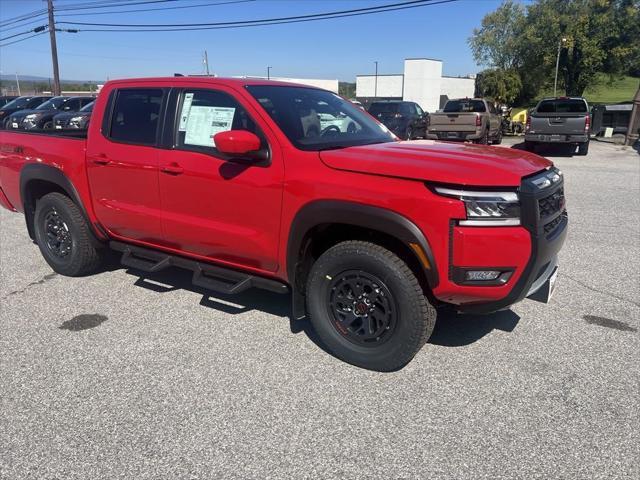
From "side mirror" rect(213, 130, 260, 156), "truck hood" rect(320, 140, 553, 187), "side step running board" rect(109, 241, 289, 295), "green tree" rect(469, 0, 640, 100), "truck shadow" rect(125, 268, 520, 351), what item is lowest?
"truck shadow" rect(125, 268, 520, 351)

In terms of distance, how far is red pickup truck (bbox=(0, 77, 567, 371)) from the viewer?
290 cm

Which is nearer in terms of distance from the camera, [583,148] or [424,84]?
[583,148]

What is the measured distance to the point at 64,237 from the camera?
5027mm

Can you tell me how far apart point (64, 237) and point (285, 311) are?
7.78 feet

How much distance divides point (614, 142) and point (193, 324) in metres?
22.8

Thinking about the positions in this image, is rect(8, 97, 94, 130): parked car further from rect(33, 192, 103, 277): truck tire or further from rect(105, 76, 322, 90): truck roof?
rect(105, 76, 322, 90): truck roof

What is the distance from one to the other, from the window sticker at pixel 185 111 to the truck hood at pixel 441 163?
4.10 feet

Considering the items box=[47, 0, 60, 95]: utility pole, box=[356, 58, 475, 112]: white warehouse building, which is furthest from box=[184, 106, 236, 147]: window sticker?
box=[356, 58, 475, 112]: white warehouse building

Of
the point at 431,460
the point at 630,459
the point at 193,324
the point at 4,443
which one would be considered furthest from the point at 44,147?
the point at 630,459

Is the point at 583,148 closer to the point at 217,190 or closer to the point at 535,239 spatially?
the point at 535,239

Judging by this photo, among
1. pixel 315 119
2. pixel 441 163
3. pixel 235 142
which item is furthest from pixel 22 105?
pixel 441 163

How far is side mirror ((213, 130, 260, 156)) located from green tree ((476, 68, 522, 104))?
42594 millimetres

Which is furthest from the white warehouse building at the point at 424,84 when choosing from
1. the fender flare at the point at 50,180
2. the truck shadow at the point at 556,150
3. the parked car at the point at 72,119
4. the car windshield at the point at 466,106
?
the fender flare at the point at 50,180

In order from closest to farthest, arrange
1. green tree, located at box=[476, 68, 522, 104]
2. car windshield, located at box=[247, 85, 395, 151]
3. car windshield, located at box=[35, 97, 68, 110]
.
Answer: car windshield, located at box=[247, 85, 395, 151]
car windshield, located at box=[35, 97, 68, 110]
green tree, located at box=[476, 68, 522, 104]
